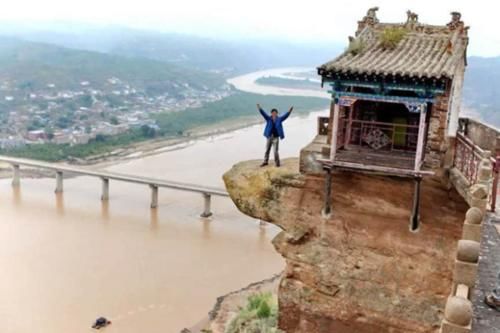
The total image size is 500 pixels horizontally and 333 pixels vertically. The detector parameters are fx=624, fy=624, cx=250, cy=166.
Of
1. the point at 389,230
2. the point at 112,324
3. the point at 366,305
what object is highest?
the point at 389,230

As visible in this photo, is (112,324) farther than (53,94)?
No

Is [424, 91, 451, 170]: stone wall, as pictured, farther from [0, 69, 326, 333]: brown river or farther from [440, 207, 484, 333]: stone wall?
[0, 69, 326, 333]: brown river

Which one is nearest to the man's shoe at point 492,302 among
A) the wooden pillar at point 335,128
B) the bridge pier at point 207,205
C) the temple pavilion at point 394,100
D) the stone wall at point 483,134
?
the temple pavilion at point 394,100

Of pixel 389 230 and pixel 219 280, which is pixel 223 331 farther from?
pixel 389 230

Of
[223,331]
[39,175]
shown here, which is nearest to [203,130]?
[39,175]

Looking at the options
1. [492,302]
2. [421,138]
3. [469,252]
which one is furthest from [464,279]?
[421,138]

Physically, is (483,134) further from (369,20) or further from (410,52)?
(369,20)
